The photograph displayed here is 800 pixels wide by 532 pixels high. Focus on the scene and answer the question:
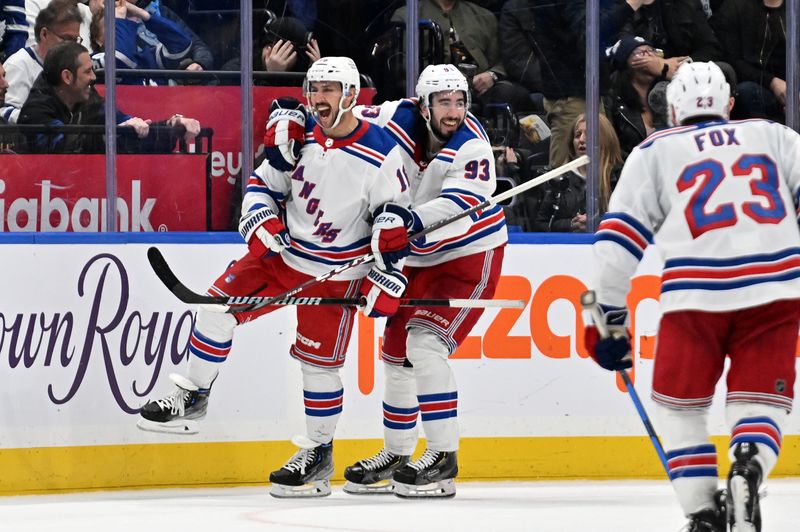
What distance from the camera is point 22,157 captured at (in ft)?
16.9

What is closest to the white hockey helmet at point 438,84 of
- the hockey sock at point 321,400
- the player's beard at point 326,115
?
the player's beard at point 326,115

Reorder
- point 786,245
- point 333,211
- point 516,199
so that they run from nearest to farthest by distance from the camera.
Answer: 1. point 786,245
2. point 333,211
3. point 516,199

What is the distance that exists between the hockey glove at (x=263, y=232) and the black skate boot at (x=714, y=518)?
72.3 inches

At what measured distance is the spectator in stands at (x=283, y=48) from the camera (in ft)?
17.6

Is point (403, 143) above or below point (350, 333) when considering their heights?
above

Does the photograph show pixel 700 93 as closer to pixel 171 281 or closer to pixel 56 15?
pixel 171 281

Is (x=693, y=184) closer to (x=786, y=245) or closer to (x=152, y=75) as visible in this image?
(x=786, y=245)

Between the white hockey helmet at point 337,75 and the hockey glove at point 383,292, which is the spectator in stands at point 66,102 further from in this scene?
the hockey glove at point 383,292

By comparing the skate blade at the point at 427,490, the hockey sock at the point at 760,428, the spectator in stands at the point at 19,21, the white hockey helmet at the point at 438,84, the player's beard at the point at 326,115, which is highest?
the spectator in stands at the point at 19,21

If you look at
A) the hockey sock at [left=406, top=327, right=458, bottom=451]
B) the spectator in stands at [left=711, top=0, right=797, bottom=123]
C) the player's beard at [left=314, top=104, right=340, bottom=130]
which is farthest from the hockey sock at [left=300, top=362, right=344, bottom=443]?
the spectator in stands at [left=711, top=0, right=797, bottom=123]

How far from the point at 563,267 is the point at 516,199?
34 cm

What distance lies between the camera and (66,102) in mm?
5191

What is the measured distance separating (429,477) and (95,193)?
4.99ft

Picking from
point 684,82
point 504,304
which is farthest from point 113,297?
point 684,82
